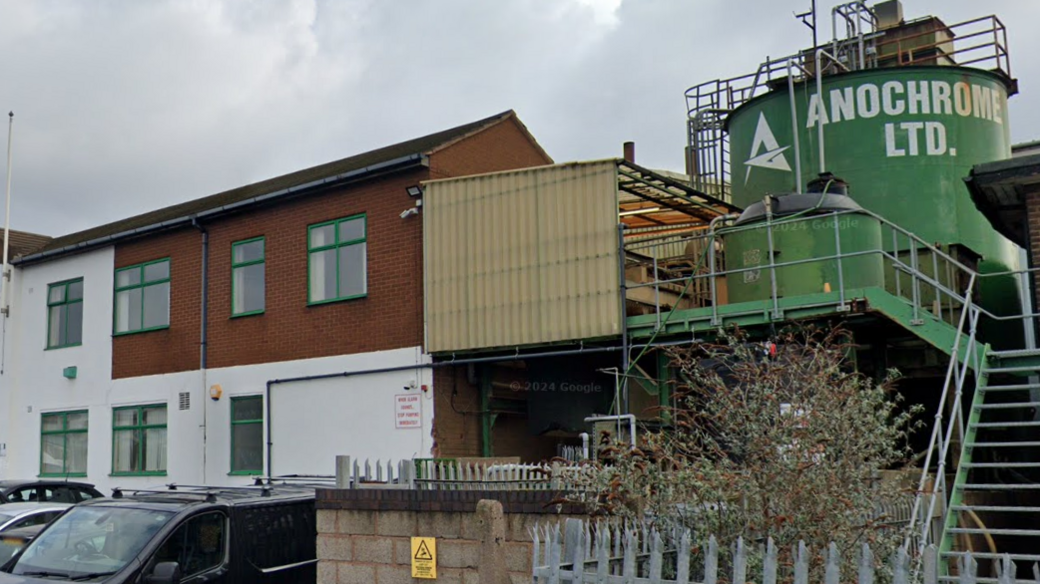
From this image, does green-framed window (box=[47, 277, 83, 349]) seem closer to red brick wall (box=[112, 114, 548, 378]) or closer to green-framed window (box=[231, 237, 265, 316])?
red brick wall (box=[112, 114, 548, 378])

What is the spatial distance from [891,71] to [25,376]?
2109cm

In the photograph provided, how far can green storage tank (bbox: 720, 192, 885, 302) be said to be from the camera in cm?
1520

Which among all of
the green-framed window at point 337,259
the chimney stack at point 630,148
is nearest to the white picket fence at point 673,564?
the green-framed window at point 337,259

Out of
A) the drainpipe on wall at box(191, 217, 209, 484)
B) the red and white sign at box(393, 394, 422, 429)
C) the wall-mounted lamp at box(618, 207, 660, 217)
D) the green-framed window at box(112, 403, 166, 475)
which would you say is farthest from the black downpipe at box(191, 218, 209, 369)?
the wall-mounted lamp at box(618, 207, 660, 217)

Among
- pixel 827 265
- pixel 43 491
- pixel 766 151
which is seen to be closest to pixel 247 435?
pixel 43 491

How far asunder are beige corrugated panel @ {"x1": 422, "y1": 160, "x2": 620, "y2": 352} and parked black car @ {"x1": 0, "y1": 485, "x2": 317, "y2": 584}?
23.0 feet

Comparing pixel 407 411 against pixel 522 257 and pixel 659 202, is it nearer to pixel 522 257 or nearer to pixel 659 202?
pixel 522 257

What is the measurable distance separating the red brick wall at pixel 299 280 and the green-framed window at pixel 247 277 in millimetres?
153

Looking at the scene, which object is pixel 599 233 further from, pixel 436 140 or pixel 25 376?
Answer: pixel 25 376

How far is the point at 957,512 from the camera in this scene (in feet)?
34.0

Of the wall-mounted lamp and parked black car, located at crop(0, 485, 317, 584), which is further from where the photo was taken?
the wall-mounted lamp

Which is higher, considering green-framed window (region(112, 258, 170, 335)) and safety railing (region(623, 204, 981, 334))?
green-framed window (region(112, 258, 170, 335))

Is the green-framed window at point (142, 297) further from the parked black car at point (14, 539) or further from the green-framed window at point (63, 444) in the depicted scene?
the parked black car at point (14, 539)

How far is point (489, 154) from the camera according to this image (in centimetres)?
2098
